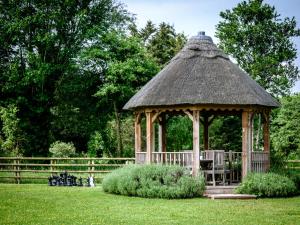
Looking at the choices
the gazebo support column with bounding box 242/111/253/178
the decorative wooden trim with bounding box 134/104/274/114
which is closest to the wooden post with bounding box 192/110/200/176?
the decorative wooden trim with bounding box 134/104/274/114

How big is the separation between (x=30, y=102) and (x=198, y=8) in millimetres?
16264

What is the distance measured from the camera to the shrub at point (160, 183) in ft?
66.6

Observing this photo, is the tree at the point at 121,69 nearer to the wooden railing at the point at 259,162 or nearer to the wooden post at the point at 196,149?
the wooden post at the point at 196,149

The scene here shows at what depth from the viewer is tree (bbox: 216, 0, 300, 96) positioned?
121 feet

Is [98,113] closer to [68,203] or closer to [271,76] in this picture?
[271,76]

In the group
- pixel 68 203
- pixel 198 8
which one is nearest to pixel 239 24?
pixel 198 8

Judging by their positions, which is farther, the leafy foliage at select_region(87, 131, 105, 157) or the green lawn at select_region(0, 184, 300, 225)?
the leafy foliage at select_region(87, 131, 105, 157)

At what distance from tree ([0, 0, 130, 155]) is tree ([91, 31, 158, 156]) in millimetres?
1728

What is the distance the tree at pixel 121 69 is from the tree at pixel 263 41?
18.1ft

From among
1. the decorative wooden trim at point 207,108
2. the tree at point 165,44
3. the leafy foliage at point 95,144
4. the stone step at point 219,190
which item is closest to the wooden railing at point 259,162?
the stone step at point 219,190

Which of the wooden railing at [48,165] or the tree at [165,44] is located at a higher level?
the tree at [165,44]

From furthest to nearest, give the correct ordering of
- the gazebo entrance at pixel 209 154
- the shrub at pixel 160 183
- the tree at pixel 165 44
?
1. the tree at pixel 165 44
2. the gazebo entrance at pixel 209 154
3. the shrub at pixel 160 183

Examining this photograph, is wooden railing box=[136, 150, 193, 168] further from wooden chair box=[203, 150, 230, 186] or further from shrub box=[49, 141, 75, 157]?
shrub box=[49, 141, 75, 157]

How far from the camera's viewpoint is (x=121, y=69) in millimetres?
36000
